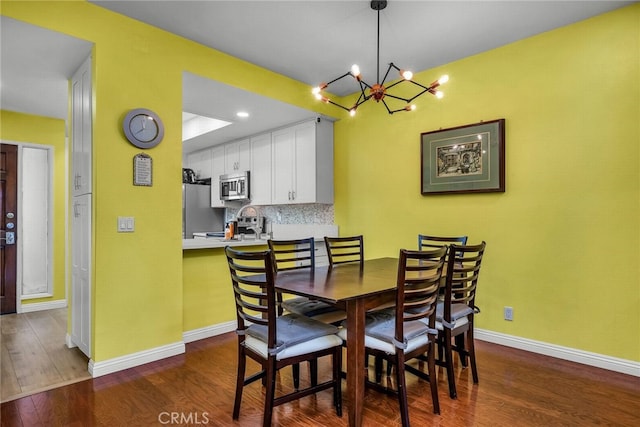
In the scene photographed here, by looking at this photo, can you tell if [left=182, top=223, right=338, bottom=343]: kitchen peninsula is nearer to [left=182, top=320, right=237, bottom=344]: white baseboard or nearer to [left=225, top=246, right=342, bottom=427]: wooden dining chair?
[left=182, top=320, right=237, bottom=344]: white baseboard

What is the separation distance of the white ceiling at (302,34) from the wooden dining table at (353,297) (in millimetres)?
1937

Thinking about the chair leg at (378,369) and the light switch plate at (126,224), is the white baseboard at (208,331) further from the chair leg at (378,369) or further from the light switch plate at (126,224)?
the chair leg at (378,369)

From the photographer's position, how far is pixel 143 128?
277 centimetres

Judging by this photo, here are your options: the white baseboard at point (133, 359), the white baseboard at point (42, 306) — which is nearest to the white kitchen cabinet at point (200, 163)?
the white baseboard at point (42, 306)

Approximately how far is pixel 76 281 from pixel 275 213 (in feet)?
9.34

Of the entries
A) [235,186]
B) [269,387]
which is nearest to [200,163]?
[235,186]

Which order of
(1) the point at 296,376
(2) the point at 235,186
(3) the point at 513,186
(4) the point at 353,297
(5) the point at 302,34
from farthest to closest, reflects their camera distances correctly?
(2) the point at 235,186 → (3) the point at 513,186 → (5) the point at 302,34 → (1) the point at 296,376 → (4) the point at 353,297

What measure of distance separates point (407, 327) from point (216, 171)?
464 cm

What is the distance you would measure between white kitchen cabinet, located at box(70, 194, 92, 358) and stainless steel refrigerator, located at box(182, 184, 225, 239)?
2.54m

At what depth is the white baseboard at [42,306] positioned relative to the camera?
436 cm

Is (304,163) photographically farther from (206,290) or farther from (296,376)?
(296,376)

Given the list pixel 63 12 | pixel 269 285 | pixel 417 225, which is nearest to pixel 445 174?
pixel 417 225

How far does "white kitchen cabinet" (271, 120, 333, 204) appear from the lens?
4.34 m

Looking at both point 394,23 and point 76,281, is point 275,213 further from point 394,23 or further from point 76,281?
point 394,23
